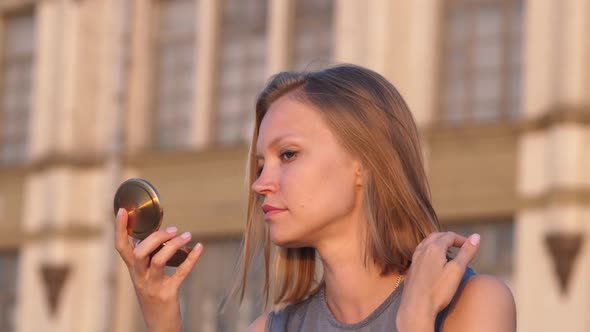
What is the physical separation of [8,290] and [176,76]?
426cm

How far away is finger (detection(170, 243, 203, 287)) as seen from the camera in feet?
9.46

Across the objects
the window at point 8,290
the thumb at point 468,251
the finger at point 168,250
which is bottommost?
the window at point 8,290

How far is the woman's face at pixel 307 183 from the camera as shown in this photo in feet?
9.64

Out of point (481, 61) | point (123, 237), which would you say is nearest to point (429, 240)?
point (123, 237)

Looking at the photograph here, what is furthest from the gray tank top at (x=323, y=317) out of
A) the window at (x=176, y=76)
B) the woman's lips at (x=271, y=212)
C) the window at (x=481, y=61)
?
the window at (x=176, y=76)

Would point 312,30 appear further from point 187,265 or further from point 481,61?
point 187,265

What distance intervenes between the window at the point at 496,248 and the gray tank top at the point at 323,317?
11.4 meters

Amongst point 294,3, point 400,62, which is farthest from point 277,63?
point 400,62

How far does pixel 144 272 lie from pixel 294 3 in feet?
46.9

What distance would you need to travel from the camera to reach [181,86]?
18156 mm

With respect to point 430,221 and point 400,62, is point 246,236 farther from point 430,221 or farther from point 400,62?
point 400,62

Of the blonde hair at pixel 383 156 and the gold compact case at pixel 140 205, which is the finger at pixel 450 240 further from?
the gold compact case at pixel 140 205

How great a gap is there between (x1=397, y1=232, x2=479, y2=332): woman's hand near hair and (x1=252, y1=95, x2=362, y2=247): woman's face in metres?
0.34

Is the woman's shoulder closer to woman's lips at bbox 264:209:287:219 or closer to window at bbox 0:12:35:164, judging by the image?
woman's lips at bbox 264:209:287:219
